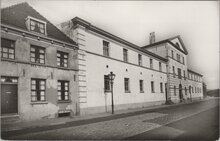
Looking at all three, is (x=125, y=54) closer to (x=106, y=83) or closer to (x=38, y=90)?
(x=106, y=83)

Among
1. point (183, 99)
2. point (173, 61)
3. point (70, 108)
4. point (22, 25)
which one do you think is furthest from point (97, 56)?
point (183, 99)

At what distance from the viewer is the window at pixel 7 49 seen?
10.3 meters

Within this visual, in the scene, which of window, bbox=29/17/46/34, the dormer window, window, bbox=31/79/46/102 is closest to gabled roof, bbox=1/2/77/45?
the dormer window

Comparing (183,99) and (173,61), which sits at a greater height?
(173,61)

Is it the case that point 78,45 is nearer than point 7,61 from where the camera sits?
No

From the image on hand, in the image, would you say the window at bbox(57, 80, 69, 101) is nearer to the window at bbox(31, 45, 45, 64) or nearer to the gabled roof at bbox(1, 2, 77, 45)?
the window at bbox(31, 45, 45, 64)

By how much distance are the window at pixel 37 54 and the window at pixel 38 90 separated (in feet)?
4.55

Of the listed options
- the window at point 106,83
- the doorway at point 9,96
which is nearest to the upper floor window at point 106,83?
the window at point 106,83

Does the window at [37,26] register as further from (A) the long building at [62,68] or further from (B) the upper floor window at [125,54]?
(B) the upper floor window at [125,54]

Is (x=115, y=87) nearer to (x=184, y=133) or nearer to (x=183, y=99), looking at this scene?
(x=184, y=133)

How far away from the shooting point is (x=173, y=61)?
107ft

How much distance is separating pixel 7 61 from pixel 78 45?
5960 millimetres

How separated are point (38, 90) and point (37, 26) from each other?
4555 millimetres

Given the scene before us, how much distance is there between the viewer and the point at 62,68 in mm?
13469
